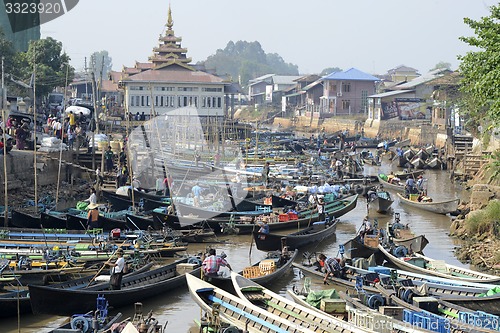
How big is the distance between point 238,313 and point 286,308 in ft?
3.14

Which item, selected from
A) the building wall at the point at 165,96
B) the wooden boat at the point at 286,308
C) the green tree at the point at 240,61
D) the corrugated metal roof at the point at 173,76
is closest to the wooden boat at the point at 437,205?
the wooden boat at the point at 286,308

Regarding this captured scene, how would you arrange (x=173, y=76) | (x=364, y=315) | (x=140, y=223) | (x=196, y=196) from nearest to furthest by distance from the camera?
1. (x=364, y=315)
2. (x=140, y=223)
3. (x=196, y=196)
4. (x=173, y=76)

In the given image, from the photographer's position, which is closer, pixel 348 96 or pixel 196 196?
pixel 196 196

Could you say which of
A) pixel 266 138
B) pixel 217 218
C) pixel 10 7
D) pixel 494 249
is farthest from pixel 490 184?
pixel 10 7

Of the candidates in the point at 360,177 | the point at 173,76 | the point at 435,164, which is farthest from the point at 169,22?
the point at 360,177

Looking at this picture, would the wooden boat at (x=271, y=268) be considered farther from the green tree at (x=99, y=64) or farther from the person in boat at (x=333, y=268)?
the green tree at (x=99, y=64)

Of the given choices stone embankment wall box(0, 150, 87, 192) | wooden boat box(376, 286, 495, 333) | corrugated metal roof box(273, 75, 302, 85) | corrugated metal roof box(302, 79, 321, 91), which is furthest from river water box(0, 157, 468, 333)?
corrugated metal roof box(273, 75, 302, 85)

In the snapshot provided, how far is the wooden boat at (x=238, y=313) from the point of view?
44.1 ft

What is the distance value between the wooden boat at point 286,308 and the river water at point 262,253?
1584 mm

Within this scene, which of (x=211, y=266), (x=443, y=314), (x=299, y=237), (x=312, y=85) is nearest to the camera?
(x=443, y=314)

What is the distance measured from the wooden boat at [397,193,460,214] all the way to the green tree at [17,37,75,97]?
25.7 m

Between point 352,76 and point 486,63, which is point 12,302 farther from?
point 352,76

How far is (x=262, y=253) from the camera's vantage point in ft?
76.9

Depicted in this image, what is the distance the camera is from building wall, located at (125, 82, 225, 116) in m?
56.8
